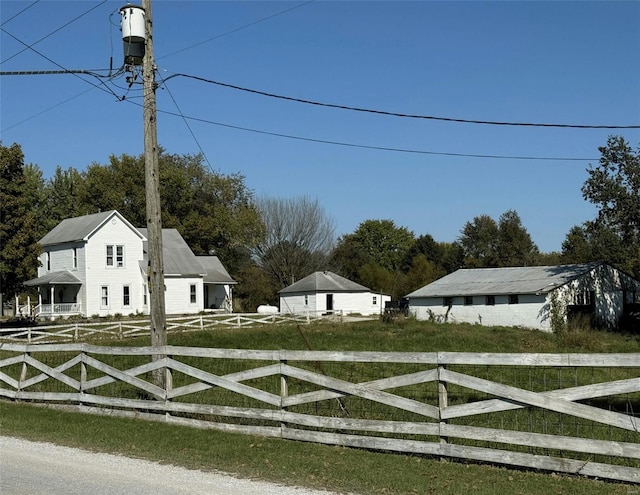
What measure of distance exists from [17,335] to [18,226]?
10.3m

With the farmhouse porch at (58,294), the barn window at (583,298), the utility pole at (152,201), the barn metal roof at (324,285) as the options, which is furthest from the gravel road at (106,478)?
the barn metal roof at (324,285)

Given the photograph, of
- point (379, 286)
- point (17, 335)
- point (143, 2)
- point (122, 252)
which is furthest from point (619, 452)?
point (379, 286)

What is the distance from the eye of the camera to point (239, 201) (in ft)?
282

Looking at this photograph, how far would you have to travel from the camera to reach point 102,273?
2064 inches

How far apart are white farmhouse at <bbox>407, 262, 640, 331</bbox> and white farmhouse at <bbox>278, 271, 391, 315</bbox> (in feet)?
26.5

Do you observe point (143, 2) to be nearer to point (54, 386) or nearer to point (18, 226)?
point (54, 386)

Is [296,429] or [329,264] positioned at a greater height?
[329,264]

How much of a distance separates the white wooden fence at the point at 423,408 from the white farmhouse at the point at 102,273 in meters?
36.6

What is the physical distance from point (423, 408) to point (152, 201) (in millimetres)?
7938

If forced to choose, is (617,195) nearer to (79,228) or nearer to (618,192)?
(618,192)

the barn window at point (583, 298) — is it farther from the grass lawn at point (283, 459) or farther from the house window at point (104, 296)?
the grass lawn at point (283, 459)

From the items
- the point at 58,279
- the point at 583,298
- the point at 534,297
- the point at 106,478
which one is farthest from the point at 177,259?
the point at 106,478

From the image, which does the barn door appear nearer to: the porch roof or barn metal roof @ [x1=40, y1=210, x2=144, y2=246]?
barn metal roof @ [x1=40, y1=210, x2=144, y2=246]

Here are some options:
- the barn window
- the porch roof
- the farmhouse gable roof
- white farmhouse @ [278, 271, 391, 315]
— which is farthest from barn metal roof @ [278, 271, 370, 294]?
the porch roof
